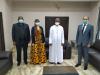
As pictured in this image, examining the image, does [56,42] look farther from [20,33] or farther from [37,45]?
[20,33]

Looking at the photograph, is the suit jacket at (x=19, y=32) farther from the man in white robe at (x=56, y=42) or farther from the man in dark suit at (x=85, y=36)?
the man in dark suit at (x=85, y=36)

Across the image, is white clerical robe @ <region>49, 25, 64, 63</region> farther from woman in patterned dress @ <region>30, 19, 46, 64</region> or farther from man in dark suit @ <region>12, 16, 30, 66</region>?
man in dark suit @ <region>12, 16, 30, 66</region>

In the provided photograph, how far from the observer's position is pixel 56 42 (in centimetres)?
554

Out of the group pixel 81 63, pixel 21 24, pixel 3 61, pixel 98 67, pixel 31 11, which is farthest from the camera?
pixel 31 11

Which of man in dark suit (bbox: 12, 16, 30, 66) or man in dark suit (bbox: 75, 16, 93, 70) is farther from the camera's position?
man in dark suit (bbox: 12, 16, 30, 66)

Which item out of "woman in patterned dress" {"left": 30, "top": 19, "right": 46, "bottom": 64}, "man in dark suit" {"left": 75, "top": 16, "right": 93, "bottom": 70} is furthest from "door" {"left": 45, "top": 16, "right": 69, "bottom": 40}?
"man in dark suit" {"left": 75, "top": 16, "right": 93, "bottom": 70}

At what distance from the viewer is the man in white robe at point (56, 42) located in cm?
552

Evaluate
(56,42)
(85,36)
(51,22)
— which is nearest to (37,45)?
(56,42)

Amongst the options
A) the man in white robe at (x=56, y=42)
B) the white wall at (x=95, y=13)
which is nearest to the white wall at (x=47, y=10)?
the white wall at (x=95, y=13)

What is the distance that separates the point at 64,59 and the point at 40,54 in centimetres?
114

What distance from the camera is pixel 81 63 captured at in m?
5.68

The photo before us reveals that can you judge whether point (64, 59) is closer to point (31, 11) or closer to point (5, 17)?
point (5, 17)

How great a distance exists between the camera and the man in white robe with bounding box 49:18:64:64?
→ 552cm

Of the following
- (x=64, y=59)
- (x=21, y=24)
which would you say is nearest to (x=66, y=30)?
(x=64, y=59)
